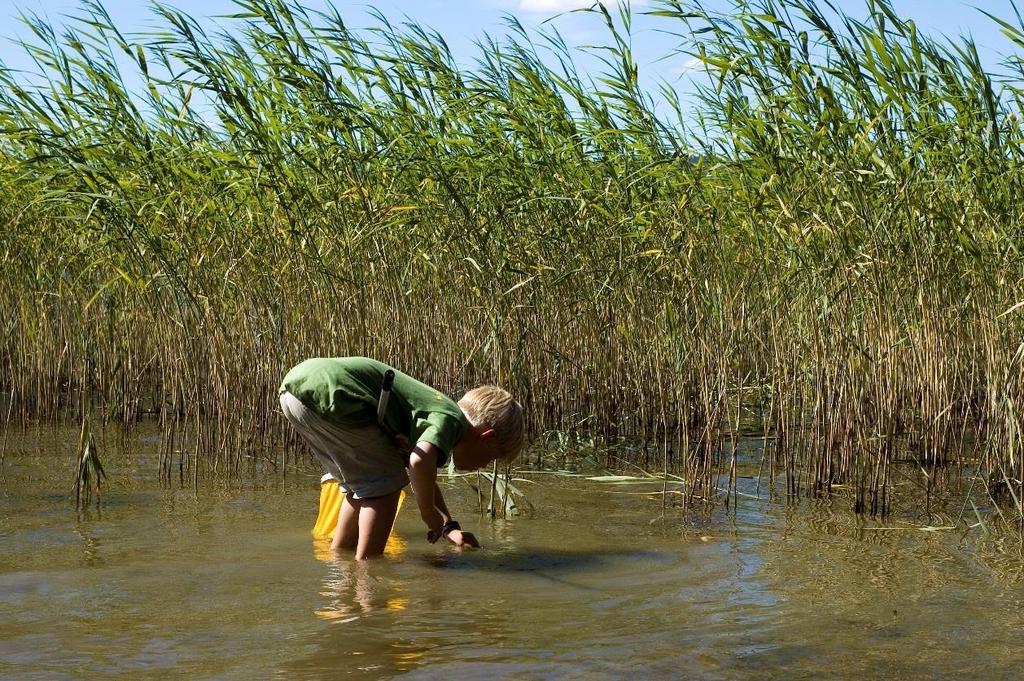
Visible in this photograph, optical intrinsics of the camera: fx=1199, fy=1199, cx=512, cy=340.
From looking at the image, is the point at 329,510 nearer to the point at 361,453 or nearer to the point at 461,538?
the point at 361,453

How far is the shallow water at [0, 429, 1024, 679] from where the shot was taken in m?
3.05

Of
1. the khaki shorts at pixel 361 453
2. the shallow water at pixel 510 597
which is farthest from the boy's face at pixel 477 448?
the shallow water at pixel 510 597

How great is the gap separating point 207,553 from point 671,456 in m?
2.98

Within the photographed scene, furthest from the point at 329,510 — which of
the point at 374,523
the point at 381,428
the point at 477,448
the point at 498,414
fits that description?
the point at 498,414

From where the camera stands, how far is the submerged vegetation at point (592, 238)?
204 inches

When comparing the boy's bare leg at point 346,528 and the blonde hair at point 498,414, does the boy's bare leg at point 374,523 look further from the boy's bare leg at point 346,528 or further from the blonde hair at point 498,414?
the blonde hair at point 498,414

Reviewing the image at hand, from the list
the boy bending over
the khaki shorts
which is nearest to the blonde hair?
the boy bending over

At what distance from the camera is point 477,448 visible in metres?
3.96

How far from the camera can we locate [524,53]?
22.0 feet

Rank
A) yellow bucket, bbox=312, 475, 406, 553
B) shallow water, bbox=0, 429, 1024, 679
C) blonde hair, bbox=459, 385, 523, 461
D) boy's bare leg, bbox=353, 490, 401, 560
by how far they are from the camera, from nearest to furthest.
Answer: shallow water, bbox=0, 429, 1024, 679, blonde hair, bbox=459, 385, 523, 461, boy's bare leg, bbox=353, 490, 401, 560, yellow bucket, bbox=312, 475, 406, 553

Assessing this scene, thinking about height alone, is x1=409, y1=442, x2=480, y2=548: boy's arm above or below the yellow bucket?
above

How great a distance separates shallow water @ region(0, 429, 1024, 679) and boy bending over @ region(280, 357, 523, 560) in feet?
0.63

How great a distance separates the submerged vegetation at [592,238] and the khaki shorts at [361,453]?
127 cm

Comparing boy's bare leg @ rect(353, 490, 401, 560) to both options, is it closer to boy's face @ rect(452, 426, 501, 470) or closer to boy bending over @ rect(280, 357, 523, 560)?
boy bending over @ rect(280, 357, 523, 560)
